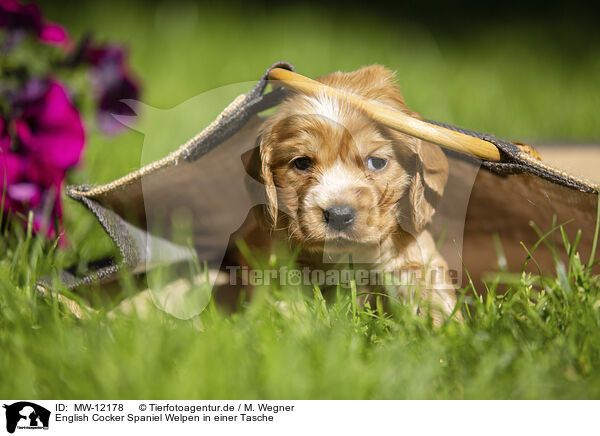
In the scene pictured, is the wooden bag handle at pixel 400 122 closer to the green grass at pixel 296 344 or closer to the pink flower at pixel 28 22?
the green grass at pixel 296 344

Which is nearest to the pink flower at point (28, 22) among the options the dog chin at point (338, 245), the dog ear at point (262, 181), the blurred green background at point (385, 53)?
the blurred green background at point (385, 53)

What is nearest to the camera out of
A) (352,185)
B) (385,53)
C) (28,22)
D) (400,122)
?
(400,122)

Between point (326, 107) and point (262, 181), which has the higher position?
point (326, 107)

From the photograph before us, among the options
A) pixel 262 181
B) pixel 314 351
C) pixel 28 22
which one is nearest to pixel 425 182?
pixel 262 181

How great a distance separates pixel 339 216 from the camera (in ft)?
5.12

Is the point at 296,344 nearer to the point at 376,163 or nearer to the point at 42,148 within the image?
the point at 376,163

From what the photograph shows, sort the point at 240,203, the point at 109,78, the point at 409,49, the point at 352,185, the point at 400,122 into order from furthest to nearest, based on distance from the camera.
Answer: the point at 409,49, the point at 109,78, the point at 240,203, the point at 352,185, the point at 400,122

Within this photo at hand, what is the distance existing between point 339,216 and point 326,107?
0.32 meters

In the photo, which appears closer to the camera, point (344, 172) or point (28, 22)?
point (344, 172)

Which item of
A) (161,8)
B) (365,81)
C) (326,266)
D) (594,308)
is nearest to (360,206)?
(326,266)

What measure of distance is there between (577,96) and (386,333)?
3101 mm

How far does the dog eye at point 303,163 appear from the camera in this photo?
1656 mm

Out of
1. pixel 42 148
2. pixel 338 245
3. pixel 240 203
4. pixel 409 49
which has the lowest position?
pixel 338 245
